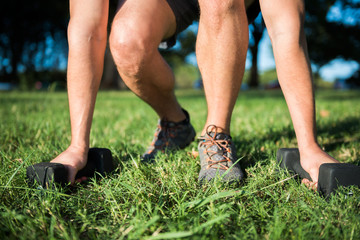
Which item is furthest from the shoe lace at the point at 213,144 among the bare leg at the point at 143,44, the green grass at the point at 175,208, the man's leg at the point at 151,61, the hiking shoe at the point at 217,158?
the bare leg at the point at 143,44

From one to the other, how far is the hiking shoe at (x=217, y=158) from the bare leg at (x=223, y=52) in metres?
0.06

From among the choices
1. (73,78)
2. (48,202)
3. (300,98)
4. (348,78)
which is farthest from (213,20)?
(348,78)

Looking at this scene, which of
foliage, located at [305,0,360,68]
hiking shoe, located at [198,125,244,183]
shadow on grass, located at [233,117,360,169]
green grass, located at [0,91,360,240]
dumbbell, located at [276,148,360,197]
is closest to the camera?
green grass, located at [0,91,360,240]

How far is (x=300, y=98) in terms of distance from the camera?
1350 millimetres

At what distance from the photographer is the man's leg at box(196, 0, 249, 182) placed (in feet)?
4.52

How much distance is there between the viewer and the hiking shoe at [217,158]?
1.27 m

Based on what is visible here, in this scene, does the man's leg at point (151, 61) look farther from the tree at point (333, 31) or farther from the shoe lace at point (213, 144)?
the tree at point (333, 31)

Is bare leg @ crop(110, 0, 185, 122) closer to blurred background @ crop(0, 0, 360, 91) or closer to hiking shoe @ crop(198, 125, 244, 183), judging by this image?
hiking shoe @ crop(198, 125, 244, 183)

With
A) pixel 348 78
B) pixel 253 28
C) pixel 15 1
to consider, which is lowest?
pixel 348 78

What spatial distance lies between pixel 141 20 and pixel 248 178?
96 centimetres

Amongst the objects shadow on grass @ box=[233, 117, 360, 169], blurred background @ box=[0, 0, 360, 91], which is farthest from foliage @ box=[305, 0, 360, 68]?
shadow on grass @ box=[233, 117, 360, 169]

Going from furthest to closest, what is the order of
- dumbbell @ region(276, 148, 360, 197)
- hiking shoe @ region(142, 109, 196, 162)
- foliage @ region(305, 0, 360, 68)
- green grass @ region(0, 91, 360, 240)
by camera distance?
foliage @ region(305, 0, 360, 68) < hiking shoe @ region(142, 109, 196, 162) < dumbbell @ region(276, 148, 360, 197) < green grass @ region(0, 91, 360, 240)

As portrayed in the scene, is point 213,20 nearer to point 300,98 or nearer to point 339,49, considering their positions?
point 300,98

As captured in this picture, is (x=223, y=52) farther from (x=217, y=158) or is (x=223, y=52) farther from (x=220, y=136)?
(x=217, y=158)
